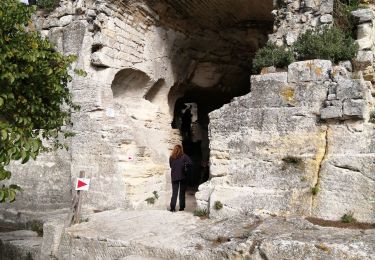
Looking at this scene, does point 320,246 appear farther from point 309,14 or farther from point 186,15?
point 186,15

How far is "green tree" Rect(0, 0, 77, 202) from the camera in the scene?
11.9 ft

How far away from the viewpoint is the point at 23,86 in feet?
15.6

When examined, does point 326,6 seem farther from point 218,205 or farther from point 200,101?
point 200,101

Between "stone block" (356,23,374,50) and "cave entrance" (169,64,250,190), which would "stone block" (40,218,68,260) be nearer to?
"cave entrance" (169,64,250,190)

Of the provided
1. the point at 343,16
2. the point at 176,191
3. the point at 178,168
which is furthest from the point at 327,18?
the point at 176,191

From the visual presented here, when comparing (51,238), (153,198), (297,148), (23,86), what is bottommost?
(51,238)

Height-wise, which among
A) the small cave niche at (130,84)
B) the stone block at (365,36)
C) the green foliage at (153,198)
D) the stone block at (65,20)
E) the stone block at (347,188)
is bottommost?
the green foliage at (153,198)

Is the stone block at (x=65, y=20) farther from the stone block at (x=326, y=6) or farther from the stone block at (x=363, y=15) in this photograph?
the stone block at (x=363, y=15)

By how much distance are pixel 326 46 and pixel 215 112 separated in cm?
185

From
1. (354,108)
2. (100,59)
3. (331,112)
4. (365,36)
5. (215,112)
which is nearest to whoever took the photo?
(354,108)

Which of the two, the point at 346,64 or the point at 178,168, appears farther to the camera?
the point at 178,168

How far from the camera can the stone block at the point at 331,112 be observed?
5191 millimetres

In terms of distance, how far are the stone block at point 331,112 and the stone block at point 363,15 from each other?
6.61 ft

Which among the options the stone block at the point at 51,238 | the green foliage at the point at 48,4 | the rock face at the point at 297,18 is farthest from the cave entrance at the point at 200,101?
the stone block at the point at 51,238
